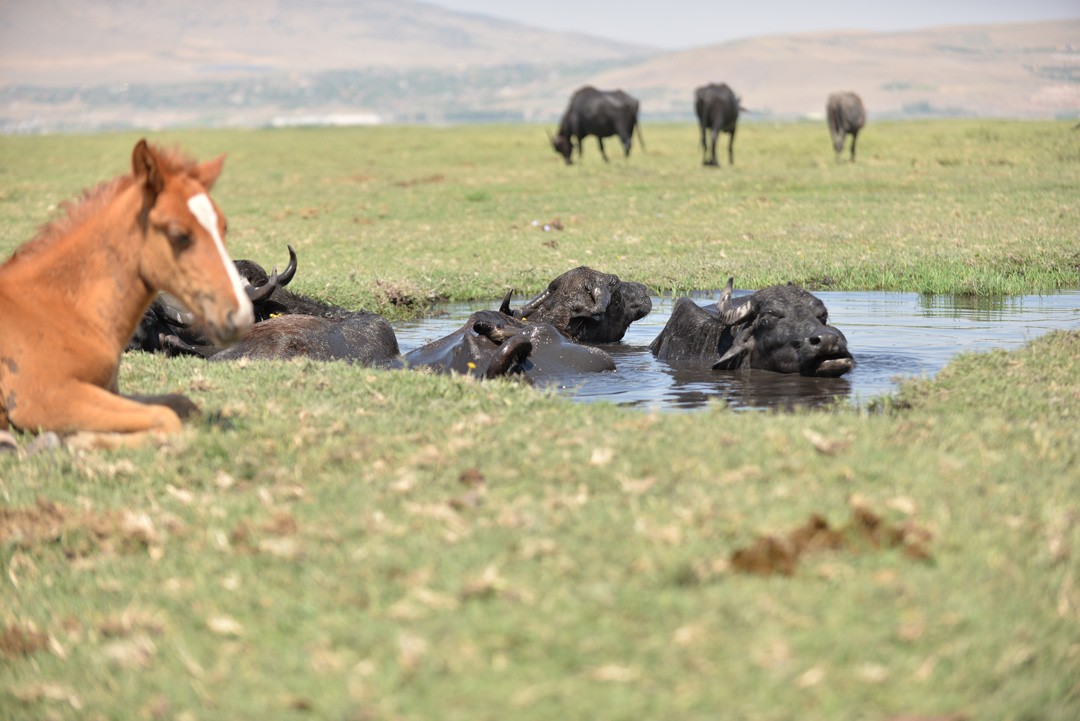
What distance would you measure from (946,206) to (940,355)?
14.3 m

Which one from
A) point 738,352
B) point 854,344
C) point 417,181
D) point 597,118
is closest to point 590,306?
point 738,352

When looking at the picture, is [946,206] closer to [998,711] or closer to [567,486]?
[567,486]

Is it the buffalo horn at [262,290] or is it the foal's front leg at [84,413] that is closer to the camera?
the foal's front leg at [84,413]

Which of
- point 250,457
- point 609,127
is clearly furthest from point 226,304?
point 609,127

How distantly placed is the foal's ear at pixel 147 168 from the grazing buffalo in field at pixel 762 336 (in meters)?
A: 6.03

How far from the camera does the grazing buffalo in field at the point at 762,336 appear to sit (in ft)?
36.7

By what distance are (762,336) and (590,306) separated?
2.31 meters

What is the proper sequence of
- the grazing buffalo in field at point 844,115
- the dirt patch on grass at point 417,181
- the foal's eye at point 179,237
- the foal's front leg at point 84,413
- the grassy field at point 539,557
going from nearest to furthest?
the grassy field at point 539,557 < the foal's eye at point 179,237 < the foal's front leg at point 84,413 < the dirt patch on grass at point 417,181 < the grazing buffalo in field at point 844,115

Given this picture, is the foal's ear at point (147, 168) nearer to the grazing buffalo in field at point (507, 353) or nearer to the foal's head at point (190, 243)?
the foal's head at point (190, 243)

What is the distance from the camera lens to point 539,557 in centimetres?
520

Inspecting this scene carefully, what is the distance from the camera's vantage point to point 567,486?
6.21 meters

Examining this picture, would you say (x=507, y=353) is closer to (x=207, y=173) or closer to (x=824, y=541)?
(x=207, y=173)

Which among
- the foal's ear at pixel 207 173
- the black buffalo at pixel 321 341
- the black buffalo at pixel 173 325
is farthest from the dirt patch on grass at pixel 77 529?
the black buffalo at pixel 173 325

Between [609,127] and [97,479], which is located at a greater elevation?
[609,127]
